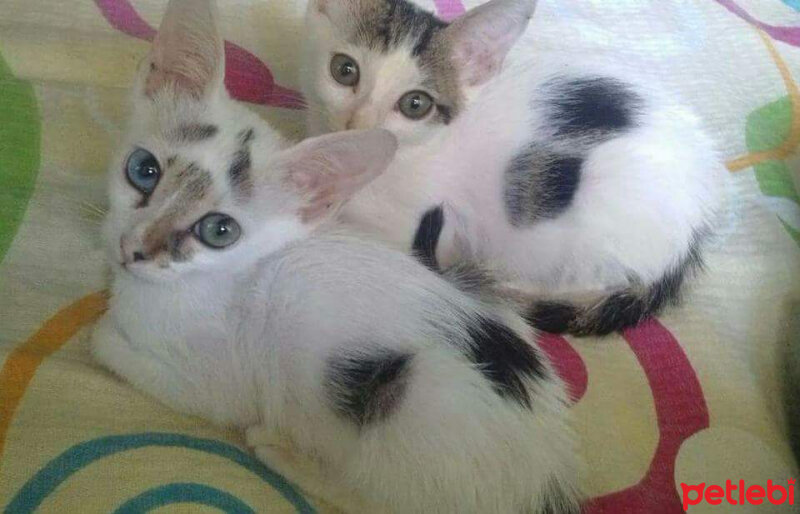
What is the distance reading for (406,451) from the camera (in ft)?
2.80

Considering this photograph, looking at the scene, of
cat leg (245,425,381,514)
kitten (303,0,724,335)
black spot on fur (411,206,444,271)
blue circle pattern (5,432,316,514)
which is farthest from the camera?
kitten (303,0,724,335)

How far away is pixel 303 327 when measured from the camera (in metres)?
0.92

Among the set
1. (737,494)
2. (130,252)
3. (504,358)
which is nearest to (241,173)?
(130,252)

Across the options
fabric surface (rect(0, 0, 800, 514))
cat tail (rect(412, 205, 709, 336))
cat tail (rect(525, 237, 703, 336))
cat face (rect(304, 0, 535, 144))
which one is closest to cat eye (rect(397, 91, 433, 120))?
cat face (rect(304, 0, 535, 144))

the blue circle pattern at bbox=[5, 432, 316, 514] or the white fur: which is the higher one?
the white fur

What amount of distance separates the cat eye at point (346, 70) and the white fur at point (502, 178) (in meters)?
0.01

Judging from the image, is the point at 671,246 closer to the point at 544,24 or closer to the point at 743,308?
the point at 743,308

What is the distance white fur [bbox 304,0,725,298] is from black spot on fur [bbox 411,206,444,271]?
0.02 m

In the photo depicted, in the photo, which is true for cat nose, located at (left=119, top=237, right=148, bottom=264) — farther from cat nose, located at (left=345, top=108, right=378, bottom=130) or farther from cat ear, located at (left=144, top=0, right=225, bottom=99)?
cat nose, located at (left=345, top=108, right=378, bottom=130)

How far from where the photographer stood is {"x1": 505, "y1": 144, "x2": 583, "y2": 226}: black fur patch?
1150 millimetres

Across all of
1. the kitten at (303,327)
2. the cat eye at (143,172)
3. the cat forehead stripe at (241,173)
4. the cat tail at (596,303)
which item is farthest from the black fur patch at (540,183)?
the cat eye at (143,172)

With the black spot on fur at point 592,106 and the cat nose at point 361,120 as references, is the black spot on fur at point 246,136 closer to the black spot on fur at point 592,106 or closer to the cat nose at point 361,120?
the cat nose at point 361,120

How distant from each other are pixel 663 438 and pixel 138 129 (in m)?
0.89

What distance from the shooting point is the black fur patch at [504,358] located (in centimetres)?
90
